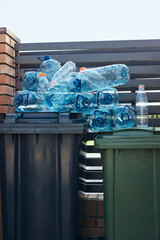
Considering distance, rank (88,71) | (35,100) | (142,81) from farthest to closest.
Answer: (142,81), (88,71), (35,100)

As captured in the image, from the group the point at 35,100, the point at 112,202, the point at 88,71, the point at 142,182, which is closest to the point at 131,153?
the point at 142,182

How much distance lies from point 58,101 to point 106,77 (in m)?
0.91

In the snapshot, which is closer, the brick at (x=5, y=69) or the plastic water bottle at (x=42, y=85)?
the plastic water bottle at (x=42, y=85)

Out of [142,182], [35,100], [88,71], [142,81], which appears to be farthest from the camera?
[142,81]

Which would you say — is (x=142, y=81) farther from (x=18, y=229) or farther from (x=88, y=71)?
(x=18, y=229)

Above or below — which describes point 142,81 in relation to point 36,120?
above

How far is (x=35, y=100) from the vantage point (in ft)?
8.71

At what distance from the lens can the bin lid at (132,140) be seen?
2.17 metres

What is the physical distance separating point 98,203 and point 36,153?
0.90m

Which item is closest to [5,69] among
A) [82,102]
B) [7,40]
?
[7,40]

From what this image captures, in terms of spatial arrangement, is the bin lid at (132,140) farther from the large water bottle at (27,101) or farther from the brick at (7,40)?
the brick at (7,40)

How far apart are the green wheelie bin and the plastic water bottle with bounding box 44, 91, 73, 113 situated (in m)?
0.62

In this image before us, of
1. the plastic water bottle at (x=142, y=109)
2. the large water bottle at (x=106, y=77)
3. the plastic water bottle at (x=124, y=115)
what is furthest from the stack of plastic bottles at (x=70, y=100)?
the plastic water bottle at (x=142, y=109)

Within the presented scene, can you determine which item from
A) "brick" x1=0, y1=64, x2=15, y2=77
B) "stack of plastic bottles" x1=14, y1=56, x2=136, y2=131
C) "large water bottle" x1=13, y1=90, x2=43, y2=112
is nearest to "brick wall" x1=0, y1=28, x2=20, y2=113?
"brick" x1=0, y1=64, x2=15, y2=77
